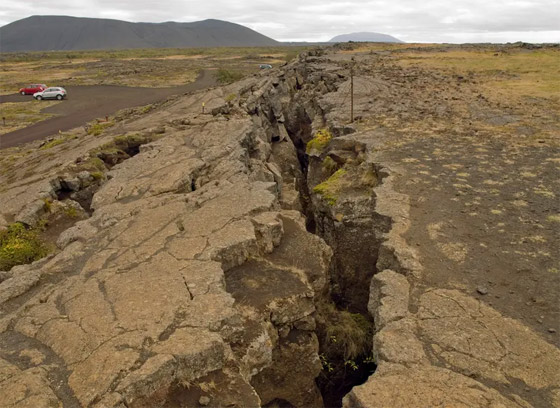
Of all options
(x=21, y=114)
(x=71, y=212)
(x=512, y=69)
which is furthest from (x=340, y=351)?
(x=21, y=114)

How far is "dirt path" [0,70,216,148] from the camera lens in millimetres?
28317

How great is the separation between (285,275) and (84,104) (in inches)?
1568

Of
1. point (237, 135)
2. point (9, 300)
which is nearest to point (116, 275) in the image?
point (9, 300)

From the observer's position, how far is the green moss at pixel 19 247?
27.1 ft

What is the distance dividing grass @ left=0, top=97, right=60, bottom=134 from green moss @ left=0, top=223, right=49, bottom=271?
973 inches

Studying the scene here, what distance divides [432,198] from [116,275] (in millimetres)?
6836

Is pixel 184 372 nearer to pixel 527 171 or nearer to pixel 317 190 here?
pixel 317 190

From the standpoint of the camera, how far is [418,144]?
13.2 metres

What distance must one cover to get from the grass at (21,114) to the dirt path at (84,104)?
992 mm

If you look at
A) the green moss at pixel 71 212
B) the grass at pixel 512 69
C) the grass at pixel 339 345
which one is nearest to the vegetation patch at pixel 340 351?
the grass at pixel 339 345

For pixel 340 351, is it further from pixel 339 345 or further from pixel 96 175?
pixel 96 175

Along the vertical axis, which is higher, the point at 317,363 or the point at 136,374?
the point at 136,374

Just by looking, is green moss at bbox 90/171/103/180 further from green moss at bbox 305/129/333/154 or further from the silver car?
the silver car

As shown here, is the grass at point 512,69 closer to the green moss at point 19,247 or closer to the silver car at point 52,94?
the green moss at point 19,247
